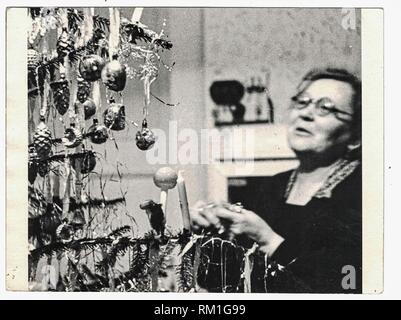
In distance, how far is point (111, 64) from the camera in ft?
3.32

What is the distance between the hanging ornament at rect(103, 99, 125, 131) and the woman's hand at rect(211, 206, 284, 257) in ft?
0.63

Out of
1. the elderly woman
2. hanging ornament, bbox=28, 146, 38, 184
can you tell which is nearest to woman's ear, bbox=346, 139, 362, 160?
the elderly woman

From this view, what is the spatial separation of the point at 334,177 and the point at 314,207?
0.05 metres

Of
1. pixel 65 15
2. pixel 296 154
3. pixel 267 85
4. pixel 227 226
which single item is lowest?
pixel 227 226

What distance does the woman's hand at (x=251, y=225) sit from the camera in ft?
3.28

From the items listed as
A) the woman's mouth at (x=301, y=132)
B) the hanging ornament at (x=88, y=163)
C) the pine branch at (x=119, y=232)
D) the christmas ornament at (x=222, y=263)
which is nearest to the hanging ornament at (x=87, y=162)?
the hanging ornament at (x=88, y=163)

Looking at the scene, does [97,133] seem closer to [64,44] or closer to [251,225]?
[64,44]

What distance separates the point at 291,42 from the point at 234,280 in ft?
1.21

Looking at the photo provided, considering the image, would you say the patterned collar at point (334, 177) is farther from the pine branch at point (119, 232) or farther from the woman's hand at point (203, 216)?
the pine branch at point (119, 232)

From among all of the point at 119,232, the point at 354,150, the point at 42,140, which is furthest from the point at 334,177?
the point at 42,140

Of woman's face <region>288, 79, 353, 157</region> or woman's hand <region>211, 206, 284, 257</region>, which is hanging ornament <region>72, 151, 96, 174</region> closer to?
woman's hand <region>211, 206, 284, 257</region>

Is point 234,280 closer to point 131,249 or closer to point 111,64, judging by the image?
point 131,249

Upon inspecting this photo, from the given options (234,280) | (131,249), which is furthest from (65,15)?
(234,280)

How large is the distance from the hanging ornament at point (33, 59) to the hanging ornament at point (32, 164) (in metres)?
0.12
